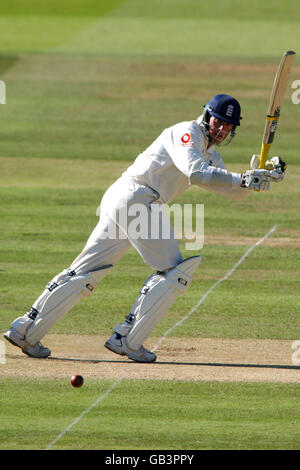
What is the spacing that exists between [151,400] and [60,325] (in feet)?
8.12

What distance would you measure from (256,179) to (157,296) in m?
1.24

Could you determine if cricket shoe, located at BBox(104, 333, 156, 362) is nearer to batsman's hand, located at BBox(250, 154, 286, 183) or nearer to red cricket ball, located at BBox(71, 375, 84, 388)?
red cricket ball, located at BBox(71, 375, 84, 388)

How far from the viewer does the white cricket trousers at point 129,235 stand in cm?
966

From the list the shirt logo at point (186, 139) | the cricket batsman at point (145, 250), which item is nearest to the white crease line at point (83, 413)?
the cricket batsman at point (145, 250)

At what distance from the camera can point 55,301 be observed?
975 cm

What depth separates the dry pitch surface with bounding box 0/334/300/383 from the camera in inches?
369

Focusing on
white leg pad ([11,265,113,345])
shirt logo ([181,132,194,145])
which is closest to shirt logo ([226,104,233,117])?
shirt logo ([181,132,194,145])

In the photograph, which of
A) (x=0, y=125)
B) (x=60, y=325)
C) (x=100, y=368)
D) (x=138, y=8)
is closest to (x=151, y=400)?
(x=100, y=368)

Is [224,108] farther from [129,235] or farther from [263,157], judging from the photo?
[129,235]

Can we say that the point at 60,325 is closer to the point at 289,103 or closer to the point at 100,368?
the point at 100,368

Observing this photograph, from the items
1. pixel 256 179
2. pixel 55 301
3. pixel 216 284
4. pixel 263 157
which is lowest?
pixel 216 284

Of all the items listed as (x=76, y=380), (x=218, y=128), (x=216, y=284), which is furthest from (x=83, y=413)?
(x=216, y=284)

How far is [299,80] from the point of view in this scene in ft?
86.9
